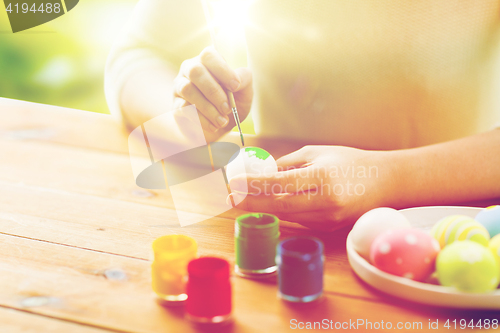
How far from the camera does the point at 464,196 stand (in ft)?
2.87

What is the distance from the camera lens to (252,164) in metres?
0.80

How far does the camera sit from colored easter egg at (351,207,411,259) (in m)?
0.62

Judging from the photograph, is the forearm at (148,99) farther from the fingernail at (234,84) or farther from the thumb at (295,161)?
the thumb at (295,161)

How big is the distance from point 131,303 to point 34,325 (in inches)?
4.6

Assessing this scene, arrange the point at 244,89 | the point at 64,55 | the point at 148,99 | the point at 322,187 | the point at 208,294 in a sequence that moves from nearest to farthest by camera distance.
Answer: the point at 208,294 < the point at 322,187 < the point at 244,89 < the point at 148,99 < the point at 64,55

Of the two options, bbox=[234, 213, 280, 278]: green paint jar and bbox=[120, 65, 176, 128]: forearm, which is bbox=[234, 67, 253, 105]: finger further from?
bbox=[234, 213, 280, 278]: green paint jar

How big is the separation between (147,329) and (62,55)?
2.65 m

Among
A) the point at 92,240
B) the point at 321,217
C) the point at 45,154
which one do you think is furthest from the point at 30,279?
the point at 45,154

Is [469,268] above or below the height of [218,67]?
below

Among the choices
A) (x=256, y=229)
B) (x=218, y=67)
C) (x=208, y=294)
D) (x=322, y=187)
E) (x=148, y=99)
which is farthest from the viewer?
(x=148, y=99)

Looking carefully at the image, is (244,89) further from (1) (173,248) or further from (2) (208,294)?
(2) (208,294)

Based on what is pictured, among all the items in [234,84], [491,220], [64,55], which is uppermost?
[234,84]

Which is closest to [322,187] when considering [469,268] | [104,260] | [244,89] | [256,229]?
[256,229]

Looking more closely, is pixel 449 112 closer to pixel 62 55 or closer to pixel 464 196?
pixel 464 196
